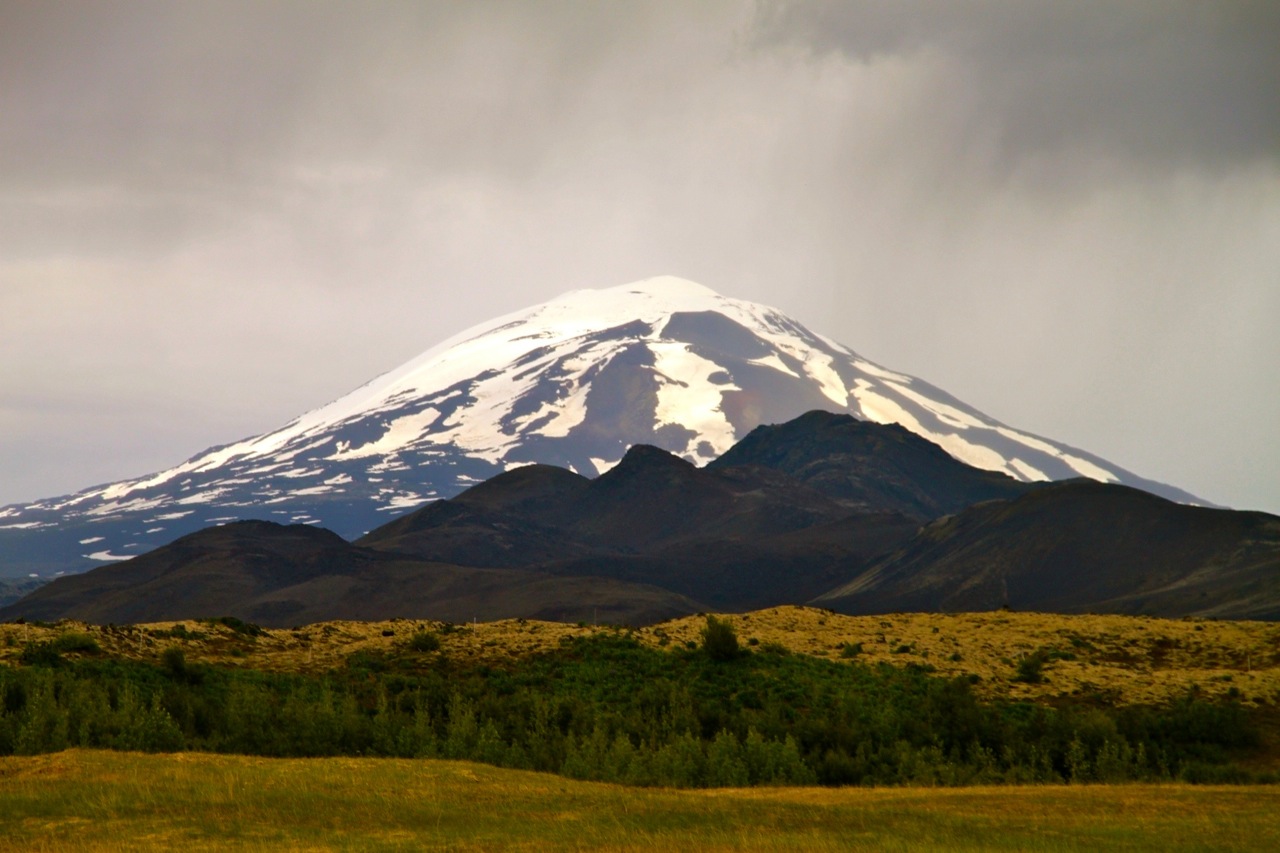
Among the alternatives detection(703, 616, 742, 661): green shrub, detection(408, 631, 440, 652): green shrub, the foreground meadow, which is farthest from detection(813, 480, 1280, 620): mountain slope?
the foreground meadow

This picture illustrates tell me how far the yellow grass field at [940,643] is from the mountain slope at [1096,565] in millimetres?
87225

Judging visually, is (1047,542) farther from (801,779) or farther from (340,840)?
(340,840)

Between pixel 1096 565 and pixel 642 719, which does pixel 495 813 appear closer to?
pixel 642 719

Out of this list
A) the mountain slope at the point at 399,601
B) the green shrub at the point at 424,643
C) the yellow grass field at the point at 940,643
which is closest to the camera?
the yellow grass field at the point at 940,643

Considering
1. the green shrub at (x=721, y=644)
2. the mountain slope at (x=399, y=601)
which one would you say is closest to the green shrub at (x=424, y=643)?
the green shrub at (x=721, y=644)

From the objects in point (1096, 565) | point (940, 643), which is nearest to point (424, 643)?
point (940, 643)

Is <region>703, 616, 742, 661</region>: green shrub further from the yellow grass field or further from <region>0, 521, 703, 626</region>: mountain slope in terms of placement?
<region>0, 521, 703, 626</region>: mountain slope

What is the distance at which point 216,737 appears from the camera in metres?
36.5

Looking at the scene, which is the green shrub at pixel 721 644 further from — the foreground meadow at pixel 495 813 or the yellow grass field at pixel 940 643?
the foreground meadow at pixel 495 813

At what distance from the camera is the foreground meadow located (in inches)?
915

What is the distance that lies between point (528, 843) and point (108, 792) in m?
8.78

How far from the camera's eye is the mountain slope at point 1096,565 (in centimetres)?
15400

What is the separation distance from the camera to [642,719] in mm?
44344

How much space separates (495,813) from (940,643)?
3634cm
